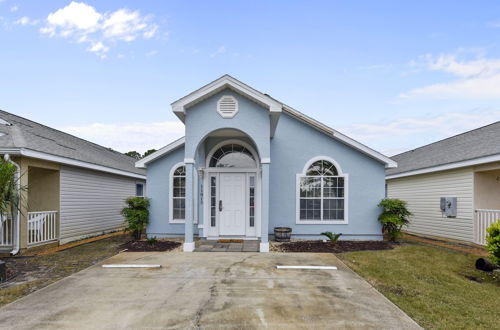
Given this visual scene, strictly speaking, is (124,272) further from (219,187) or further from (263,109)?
(263,109)

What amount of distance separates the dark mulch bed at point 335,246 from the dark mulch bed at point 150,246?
3.42 m

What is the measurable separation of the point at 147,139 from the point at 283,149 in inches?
1301

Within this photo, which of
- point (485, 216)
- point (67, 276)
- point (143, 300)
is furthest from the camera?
point (485, 216)

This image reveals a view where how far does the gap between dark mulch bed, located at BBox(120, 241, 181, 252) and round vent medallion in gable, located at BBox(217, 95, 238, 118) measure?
429 centimetres

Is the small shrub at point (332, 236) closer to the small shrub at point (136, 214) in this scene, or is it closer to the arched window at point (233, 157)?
the arched window at point (233, 157)

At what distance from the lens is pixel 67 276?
18.9ft

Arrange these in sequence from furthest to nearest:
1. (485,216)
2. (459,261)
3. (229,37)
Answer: (229,37) → (485,216) → (459,261)

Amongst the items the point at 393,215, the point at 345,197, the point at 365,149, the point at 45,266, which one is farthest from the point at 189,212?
the point at 393,215

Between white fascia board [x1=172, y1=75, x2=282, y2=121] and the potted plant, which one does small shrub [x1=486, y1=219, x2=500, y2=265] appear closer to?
the potted plant

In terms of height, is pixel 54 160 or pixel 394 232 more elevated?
pixel 54 160

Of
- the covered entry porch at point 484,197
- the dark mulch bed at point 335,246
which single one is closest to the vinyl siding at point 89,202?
the dark mulch bed at point 335,246

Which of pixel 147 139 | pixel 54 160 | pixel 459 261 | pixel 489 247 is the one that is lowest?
pixel 459 261

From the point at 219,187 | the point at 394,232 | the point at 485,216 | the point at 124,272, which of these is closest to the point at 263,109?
the point at 219,187

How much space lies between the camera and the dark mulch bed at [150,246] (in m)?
8.41
